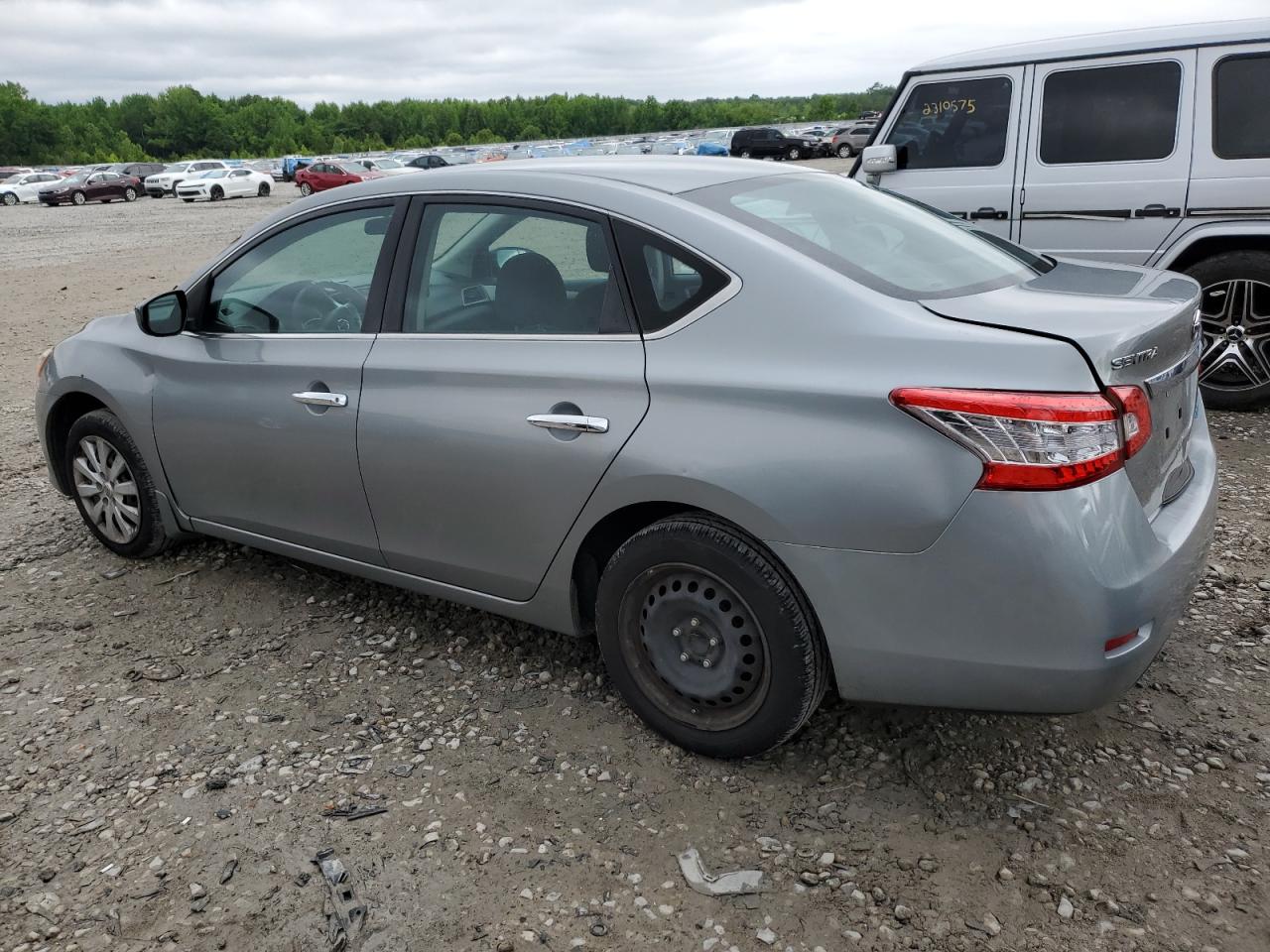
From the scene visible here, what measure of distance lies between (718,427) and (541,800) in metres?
1.16

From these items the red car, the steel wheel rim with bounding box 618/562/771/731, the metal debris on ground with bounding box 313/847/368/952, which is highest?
the red car

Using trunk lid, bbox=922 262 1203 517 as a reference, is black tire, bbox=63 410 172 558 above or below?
Result: below

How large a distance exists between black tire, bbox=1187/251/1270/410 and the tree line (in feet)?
318

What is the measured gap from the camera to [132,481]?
4348mm

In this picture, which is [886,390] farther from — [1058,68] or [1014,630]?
[1058,68]

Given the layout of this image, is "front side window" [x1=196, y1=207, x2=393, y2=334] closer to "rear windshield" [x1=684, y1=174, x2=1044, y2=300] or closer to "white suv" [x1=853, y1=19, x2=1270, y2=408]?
"rear windshield" [x1=684, y1=174, x2=1044, y2=300]

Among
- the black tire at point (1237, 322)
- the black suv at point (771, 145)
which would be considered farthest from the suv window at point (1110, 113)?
the black suv at point (771, 145)

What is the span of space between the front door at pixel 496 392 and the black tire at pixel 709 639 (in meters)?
0.28

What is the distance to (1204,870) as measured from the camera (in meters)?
2.45

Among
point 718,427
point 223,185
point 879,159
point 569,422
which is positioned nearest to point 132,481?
point 569,422

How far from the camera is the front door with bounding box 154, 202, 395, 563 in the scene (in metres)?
3.45

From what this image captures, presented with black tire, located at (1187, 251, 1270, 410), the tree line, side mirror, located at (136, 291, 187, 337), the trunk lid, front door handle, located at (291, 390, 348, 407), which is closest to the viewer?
the trunk lid

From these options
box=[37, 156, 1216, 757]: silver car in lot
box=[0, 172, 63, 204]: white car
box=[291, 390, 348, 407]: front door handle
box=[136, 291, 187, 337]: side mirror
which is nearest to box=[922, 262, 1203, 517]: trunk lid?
box=[37, 156, 1216, 757]: silver car in lot

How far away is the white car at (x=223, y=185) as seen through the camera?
39938 mm
